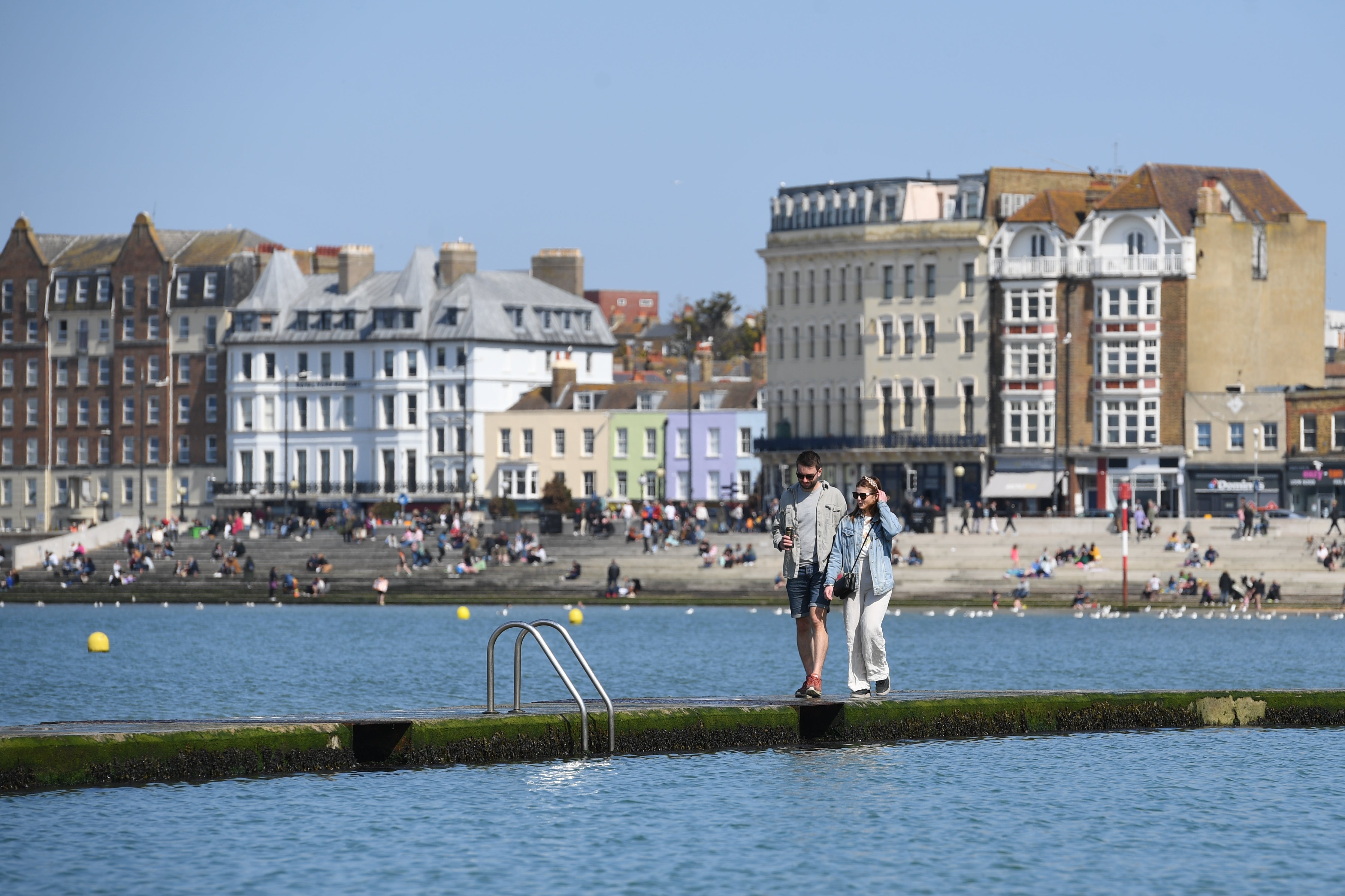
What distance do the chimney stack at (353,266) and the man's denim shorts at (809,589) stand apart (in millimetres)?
94176

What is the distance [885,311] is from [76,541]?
Answer: 35057 mm

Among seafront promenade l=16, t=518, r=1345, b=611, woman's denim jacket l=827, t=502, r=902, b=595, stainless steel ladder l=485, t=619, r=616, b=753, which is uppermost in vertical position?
woman's denim jacket l=827, t=502, r=902, b=595

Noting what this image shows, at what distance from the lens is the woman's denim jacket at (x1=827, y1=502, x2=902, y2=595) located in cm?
1945

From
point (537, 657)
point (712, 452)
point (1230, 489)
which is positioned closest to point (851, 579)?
point (537, 657)

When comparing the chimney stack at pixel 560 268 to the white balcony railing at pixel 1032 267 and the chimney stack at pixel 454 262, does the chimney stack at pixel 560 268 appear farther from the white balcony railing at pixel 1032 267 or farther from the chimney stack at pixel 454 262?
the white balcony railing at pixel 1032 267

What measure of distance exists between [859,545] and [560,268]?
95627 mm

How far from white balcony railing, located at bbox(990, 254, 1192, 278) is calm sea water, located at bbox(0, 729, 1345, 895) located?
2637 inches

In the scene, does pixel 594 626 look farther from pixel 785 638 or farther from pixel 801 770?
pixel 801 770

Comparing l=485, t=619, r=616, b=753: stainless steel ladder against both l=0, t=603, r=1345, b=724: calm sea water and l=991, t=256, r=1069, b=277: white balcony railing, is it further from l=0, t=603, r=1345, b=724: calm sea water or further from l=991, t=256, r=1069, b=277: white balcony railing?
l=991, t=256, r=1069, b=277: white balcony railing

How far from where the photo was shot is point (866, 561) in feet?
64.8

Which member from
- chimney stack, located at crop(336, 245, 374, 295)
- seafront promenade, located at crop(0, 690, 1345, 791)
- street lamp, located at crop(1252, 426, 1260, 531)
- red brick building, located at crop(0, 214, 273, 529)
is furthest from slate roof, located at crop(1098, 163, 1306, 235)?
seafront promenade, located at crop(0, 690, 1345, 791)

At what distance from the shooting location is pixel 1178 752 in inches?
872

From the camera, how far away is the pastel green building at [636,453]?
102 meters

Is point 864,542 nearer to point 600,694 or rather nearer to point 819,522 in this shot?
point 819,522
